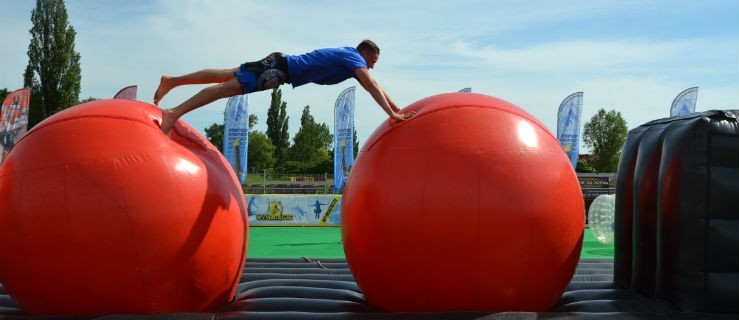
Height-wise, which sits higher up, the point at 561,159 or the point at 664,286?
the point at 561,159

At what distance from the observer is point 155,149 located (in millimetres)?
3996

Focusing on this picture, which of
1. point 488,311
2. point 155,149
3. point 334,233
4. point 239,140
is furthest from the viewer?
point 239,140

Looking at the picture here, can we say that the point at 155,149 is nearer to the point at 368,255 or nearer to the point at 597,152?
the point at 368,255

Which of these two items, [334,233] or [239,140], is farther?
[239,140]

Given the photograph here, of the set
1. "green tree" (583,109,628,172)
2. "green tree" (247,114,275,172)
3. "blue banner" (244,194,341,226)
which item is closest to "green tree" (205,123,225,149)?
"green tree" (247,114,275,172)

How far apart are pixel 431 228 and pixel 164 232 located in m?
1.74

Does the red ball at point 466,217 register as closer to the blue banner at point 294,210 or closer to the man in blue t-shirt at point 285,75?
the man in blue t-shirt at point 285,75

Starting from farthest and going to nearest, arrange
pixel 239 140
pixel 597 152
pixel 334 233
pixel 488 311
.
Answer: pixel 597 152, pixel 239 140, pixel 334 233, pixel 488 311

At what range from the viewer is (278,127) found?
5888 centimetres

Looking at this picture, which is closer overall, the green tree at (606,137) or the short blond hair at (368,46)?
the short blond hair at (368,46)

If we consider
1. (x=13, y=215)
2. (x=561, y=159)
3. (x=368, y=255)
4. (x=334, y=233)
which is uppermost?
(x=561, y=159)

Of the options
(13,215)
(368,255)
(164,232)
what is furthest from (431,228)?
(13,215)

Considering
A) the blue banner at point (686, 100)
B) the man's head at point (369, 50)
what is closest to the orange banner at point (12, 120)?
the man's head at point (369, 50)

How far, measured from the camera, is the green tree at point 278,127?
57969 millimetres
